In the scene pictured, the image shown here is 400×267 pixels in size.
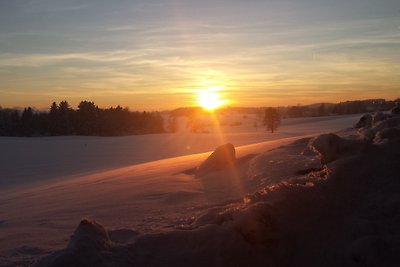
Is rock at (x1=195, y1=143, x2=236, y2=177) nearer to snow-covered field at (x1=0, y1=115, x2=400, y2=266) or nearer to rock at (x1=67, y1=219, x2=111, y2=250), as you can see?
snow-covered field at (x1=0, y1=115, x2=400, y2=266)

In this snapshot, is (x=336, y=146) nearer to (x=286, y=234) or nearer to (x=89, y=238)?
(x=286, y=234)

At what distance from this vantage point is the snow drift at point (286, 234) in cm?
370

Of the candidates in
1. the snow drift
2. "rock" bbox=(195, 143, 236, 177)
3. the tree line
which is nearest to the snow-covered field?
the snow drift

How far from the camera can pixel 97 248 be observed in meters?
3.69

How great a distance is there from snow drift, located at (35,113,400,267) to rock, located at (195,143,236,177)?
Result: 512 centimetres

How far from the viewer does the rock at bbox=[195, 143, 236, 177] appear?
9906 mm

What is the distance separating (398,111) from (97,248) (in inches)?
265

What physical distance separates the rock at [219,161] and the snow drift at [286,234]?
202 inches

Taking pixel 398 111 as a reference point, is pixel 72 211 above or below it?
below

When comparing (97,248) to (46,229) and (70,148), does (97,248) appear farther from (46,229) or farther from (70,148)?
(70,148)

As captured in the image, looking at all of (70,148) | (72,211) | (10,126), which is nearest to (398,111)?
(72,211)

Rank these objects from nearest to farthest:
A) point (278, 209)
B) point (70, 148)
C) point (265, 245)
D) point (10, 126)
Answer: point (265, 245) < point (278, 209) < point (70, 148) < point (10, 126)

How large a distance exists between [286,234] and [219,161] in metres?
6.23

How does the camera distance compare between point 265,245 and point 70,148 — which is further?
point 70,148
